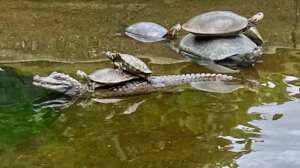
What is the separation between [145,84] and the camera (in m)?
5.04

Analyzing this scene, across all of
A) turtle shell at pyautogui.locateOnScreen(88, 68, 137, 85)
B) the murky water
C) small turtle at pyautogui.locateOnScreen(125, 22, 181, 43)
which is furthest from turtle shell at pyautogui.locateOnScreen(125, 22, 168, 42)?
turtle shell at pyautogui.locateOnScreen(88, 68, 137, 85)

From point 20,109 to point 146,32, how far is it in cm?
241

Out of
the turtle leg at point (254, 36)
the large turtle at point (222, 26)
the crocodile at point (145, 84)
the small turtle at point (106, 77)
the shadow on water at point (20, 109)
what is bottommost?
the shadow on water at point (20, 109)

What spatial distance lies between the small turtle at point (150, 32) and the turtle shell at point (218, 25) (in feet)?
1.25

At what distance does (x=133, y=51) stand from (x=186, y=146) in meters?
2.41

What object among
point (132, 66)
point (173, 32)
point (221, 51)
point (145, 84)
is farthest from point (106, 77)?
point (173, 32)

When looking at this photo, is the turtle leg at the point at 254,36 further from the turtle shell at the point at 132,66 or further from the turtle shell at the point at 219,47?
A: the turtle shell at the point at 132,66

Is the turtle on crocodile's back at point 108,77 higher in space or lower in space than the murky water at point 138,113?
higher

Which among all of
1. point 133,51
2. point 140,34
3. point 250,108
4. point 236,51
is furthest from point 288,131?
point 140,34

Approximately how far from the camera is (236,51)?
574 cm

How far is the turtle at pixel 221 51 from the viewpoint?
5684 millimetres

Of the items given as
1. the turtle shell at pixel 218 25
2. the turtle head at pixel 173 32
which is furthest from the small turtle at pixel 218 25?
the turtle head at pixel 173 32

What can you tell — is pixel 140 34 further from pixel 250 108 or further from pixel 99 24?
pixel 250 108

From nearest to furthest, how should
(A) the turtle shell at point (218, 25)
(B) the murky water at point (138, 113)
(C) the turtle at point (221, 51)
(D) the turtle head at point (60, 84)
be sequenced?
(B) the murky water at point (138, 113) < (D) the turtle head at point (60, 84) < (C) the turtle at point (221, 51) < (A) the turtle shell at point (218, 25)
